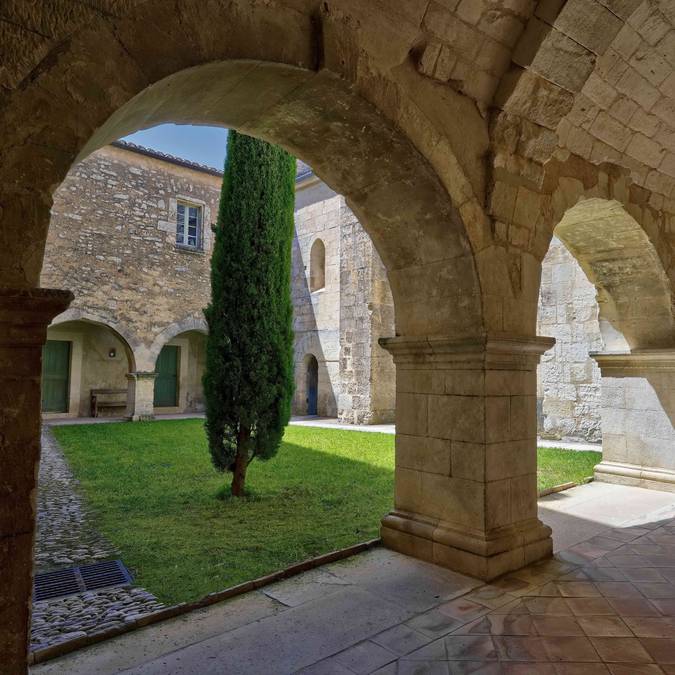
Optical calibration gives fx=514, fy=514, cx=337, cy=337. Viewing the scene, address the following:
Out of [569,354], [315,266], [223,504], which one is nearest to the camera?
[223,504]

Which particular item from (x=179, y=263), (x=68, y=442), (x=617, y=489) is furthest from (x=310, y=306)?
(x=617, y=489)

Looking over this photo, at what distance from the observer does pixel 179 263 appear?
43.4 feet

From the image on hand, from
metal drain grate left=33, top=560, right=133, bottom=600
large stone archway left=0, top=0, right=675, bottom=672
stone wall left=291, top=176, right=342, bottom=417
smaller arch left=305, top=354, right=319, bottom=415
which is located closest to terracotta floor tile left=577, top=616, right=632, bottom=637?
large stone archway left=0, top=0, right=675, bottom=672

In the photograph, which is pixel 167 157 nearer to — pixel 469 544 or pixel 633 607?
pixel 469 544

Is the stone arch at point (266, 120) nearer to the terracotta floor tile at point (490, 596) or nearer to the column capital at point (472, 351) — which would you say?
the column capital at point (472, 351)

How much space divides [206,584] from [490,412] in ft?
6.18

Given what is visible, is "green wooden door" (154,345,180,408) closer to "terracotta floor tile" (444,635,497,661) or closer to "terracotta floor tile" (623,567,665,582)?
"terracotta floor tile" (623,567,665,582)

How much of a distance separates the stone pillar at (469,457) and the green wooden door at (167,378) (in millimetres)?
12111

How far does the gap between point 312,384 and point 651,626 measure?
1238 cm

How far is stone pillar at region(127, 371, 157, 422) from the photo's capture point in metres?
11.9

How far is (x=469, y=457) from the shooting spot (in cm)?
299

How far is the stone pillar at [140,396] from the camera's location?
11.9 metres

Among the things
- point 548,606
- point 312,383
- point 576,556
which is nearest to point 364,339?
point 312,383

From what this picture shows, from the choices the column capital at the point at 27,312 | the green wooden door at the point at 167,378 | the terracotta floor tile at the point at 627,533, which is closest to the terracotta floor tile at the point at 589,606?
the terracotta floor tile at the point at 627,533
